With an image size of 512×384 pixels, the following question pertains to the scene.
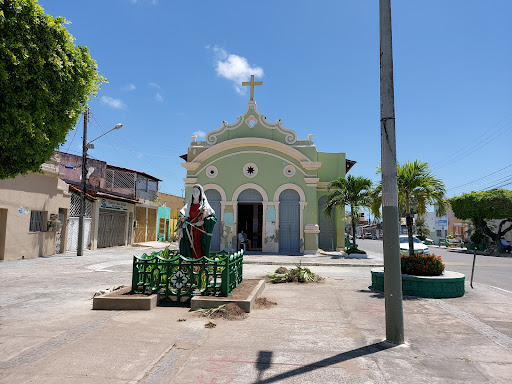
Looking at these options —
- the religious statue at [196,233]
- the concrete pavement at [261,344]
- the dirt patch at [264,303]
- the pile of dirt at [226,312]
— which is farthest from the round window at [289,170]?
the pile of dirt at [226,312]

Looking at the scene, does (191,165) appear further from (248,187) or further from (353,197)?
(353,197)

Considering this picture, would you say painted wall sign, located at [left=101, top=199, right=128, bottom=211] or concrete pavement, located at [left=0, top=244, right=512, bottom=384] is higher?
painted wall sign, located at [left=101, top=199, right=128, bottom=211]

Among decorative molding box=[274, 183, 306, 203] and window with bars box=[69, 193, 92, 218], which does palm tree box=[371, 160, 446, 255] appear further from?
window with bars box=[69, 193, 92, 218]

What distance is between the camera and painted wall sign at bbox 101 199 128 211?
25.2 metres

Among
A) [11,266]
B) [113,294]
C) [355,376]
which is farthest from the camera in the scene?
[11,266]

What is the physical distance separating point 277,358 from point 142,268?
13.3 ft

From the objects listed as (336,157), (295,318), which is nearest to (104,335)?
(295,318)

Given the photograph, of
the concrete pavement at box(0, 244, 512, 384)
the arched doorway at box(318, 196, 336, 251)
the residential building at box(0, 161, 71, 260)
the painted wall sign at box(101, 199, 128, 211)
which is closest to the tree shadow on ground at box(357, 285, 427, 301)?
the concrete pavement at box(0, 244, 512, 384)

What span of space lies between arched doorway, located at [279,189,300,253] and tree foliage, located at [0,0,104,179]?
56.5 ft

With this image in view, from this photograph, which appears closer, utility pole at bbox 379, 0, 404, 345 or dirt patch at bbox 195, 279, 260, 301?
utility pole at bbox 379, 0, 404, 345

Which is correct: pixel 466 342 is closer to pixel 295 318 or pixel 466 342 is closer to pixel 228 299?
pixel 295 318

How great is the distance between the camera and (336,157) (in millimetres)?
26047

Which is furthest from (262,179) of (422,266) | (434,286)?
(434,286)

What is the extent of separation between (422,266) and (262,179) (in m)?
14.5
